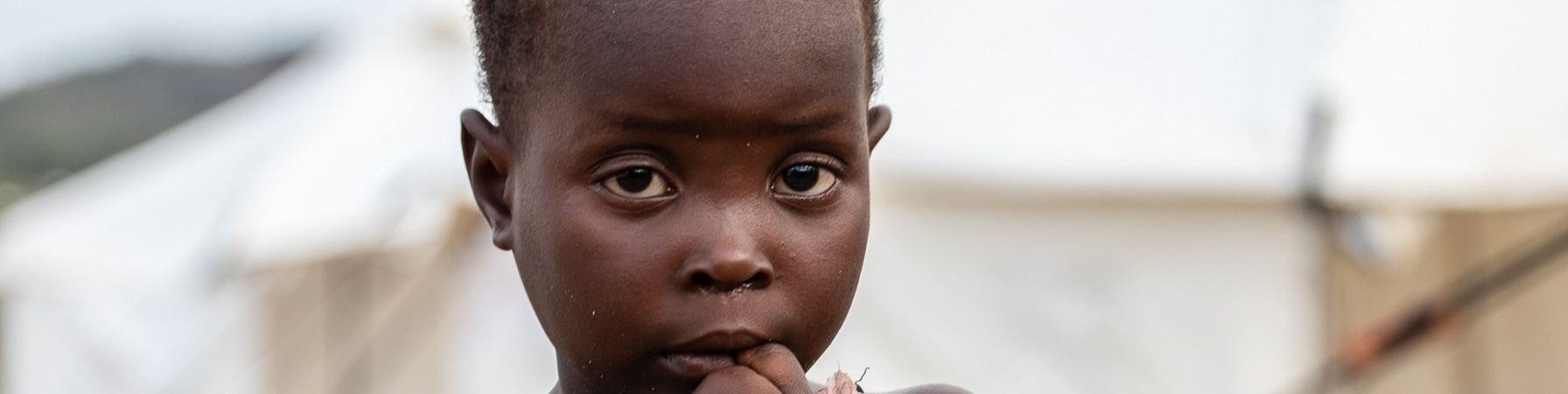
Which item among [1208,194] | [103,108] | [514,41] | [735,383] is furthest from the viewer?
[103,108]

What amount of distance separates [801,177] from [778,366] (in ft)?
0.35

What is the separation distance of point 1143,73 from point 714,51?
2.60m

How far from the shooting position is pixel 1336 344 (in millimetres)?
3494

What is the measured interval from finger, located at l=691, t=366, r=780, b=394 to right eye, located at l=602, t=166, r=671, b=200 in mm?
99

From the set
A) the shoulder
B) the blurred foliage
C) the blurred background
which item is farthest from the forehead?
the blurred foliage

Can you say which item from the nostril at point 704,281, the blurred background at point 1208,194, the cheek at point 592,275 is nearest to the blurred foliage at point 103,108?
the blurred background at point 1208,194

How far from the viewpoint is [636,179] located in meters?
0.85

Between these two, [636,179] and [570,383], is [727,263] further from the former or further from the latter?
Result: [570,383]

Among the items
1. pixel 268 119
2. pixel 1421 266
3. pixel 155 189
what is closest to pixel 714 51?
pixel 1421 266

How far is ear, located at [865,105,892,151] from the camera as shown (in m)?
1.00

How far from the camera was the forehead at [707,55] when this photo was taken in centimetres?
83

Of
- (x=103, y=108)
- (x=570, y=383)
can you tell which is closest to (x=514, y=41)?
(x=570, y=383)

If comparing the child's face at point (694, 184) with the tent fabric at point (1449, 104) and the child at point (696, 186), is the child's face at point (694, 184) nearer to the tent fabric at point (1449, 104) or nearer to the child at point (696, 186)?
the child at point (696, 186)

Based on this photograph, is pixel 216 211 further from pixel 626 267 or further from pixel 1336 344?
pixel 626 267
